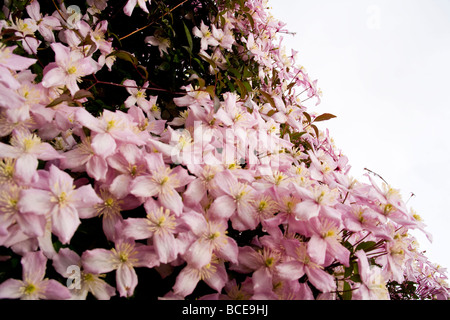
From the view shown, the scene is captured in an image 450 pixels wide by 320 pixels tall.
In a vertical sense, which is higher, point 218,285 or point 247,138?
point 247,138

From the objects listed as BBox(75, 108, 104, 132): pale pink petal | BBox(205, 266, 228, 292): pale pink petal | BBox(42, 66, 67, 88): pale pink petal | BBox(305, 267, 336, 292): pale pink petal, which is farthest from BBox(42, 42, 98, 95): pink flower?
BBox(305, 267, 336, 292): pale pink petal

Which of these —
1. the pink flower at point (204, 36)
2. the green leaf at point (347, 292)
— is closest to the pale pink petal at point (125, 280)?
the green leaf at point (347, 292)

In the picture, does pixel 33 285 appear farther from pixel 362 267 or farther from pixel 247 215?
pixel 362 267

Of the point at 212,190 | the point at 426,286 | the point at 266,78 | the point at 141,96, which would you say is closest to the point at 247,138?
the point at 212,190

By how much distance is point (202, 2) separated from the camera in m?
1.10

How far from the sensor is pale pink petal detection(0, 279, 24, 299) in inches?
17.6

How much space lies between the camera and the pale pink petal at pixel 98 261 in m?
0.51

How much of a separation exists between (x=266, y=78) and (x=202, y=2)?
348mm

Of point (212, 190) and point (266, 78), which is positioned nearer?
point (212, 190)

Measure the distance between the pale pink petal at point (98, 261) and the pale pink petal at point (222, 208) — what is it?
0.18 metres

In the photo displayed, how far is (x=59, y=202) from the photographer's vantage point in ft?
1.58

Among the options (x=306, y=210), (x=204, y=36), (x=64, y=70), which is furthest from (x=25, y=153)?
(x=204, y=36)

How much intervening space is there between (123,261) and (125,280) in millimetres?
30
